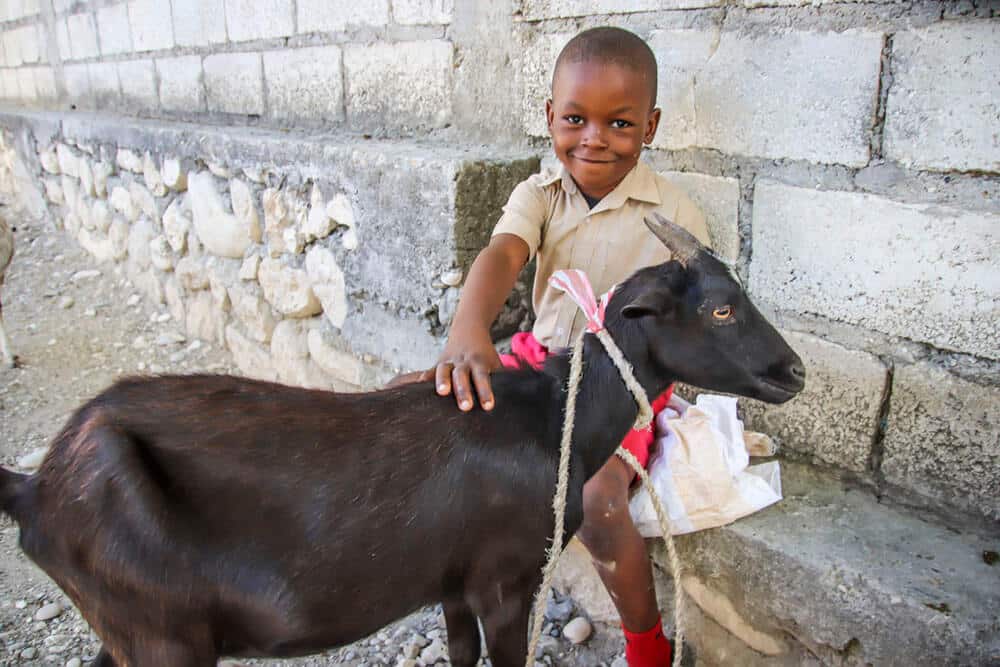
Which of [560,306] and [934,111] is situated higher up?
[934,111]

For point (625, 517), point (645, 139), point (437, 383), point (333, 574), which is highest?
point (645, 139)

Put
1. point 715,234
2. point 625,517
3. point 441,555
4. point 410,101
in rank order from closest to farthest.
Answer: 1. point 441,555
2. point 625,517
3. point 715,234
4. point 410,101

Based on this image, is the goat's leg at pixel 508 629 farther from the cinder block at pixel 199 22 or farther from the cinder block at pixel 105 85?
the cinder block at pixel 105 85

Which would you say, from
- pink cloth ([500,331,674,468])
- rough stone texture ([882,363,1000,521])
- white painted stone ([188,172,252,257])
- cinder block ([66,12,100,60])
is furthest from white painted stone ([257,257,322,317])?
cinder block ([66,12,100,60])

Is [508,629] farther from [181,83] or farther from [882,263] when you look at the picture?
[181,83]

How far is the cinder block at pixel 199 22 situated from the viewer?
4609mm

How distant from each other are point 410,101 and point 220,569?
2404mm

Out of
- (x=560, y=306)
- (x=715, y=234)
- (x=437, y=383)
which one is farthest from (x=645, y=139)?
(x=437, y=383)

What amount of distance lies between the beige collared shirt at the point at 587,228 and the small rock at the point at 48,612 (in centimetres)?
193

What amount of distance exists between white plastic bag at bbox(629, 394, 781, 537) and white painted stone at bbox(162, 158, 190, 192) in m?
3.59

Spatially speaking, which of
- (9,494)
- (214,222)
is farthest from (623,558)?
(214,222)

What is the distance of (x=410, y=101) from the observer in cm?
350

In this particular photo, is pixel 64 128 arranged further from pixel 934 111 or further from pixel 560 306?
pixel 934 111

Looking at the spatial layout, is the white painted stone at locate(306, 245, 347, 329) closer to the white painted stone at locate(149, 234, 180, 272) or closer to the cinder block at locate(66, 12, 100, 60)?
the white painted stone at locate(149, 234, 180, 272)
